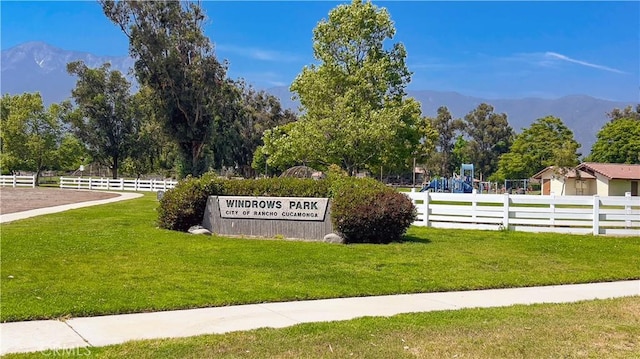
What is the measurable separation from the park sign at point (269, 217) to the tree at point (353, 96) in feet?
63.1

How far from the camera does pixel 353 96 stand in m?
35.9

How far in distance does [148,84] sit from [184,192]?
125 feet

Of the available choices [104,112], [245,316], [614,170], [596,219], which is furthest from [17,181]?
[614,170]

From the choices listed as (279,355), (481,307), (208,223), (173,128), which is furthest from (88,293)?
(173,128)

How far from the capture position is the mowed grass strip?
7.95 meters

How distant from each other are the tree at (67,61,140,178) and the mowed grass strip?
56.0 meters

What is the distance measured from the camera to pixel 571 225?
16531 millimetres

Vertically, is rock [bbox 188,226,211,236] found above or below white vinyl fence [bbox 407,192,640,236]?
below

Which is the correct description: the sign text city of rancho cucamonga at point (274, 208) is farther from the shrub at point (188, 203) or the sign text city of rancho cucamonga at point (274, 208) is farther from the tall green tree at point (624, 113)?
the tall green tree at point (624, 113)

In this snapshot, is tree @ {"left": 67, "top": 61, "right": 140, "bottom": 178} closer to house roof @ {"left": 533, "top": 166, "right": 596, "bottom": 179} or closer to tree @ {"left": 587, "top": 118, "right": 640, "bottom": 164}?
house roof @ {"left": 533, "top": 166, "right": 596, "bottom": 179}

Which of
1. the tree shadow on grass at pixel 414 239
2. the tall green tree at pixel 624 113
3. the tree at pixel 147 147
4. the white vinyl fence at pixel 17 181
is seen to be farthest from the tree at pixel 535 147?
the tree shadow on grass at pixel 414 239

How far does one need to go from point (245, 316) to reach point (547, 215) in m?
12.0

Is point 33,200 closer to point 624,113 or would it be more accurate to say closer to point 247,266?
point 247,266

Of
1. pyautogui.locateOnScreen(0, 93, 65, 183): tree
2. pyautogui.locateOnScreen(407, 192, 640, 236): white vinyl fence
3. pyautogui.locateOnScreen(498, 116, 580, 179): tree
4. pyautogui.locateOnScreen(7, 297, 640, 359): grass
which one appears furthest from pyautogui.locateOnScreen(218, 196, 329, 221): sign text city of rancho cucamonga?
pyautogui.locateOnScreen(498, 116, 580, 179): tree
